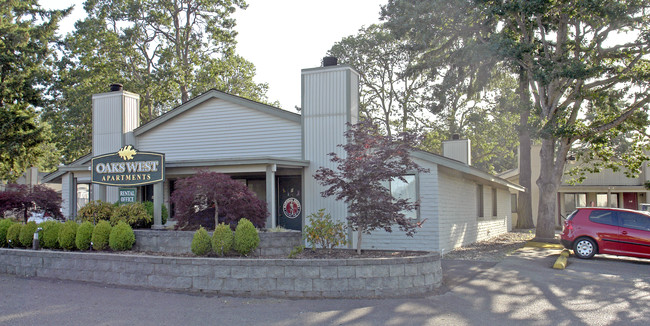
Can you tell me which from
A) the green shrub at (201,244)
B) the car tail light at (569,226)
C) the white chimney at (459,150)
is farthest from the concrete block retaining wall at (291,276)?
the white chimney at (459,150)

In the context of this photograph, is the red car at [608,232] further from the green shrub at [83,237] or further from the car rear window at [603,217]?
the green shrub at [83,237]

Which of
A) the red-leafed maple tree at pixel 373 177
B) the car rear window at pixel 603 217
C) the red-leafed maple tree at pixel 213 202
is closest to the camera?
the red-leafed maple tree at pixel 373 177

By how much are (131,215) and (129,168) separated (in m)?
1.39

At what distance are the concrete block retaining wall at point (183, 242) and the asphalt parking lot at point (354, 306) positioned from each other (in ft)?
6.61

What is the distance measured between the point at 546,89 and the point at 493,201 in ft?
21.3

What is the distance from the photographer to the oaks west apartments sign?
13664 mm

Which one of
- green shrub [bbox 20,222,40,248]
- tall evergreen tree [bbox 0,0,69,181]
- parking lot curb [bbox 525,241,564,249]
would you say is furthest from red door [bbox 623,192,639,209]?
tall evergreen tree [bbox 0,0,69,181]

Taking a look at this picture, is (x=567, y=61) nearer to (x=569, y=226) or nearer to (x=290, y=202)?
(x=569, y=226)

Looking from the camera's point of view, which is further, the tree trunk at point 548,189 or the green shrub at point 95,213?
the tree trunk at point 548,189

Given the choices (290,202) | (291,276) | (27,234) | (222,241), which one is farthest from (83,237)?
(290,202)

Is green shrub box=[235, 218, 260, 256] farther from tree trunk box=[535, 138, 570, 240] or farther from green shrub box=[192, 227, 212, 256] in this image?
tree trunk box=[535, 138, 570, 240]

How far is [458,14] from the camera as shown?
20344 mm

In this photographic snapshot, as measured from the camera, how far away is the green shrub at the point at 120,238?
11.3m

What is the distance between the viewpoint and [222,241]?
33.2 feet
